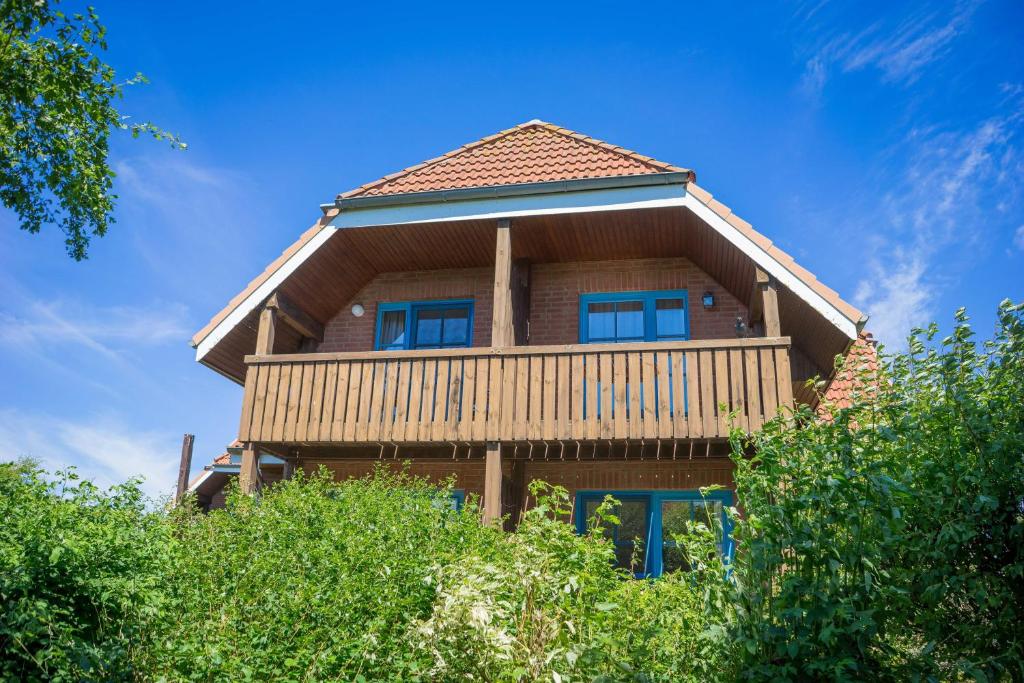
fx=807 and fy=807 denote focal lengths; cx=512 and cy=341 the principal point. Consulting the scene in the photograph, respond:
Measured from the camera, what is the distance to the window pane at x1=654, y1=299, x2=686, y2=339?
41.5ft

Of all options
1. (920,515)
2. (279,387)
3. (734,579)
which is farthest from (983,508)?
(279,387)

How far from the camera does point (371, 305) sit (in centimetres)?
1391

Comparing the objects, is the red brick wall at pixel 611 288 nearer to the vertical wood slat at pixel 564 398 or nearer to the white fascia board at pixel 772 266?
the white fascia board at pixel 772 266

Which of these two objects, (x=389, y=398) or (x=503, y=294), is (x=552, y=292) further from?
(x=389, y=398)

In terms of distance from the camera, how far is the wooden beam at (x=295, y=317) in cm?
1196

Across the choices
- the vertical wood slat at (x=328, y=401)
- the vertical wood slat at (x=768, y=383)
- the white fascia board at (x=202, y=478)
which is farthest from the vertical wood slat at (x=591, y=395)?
the white fascia board at (x=202, y=478)

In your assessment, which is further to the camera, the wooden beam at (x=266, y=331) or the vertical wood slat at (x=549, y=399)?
the wooden beam at (x=266, y=331)

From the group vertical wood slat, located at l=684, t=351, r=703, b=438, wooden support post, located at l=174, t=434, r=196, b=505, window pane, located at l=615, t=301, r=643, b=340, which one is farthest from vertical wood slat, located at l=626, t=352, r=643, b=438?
wooden support post, located at l=174, t=434, r=196, b=505

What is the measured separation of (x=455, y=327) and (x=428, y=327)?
48cm

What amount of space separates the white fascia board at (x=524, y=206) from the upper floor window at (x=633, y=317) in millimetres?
2219

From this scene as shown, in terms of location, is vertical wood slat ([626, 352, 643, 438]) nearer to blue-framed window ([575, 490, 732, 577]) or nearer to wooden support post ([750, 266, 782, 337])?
wooden support post ([750, 266, 782, 337])

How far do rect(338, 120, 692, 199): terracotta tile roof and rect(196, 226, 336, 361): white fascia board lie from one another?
0.79 metres

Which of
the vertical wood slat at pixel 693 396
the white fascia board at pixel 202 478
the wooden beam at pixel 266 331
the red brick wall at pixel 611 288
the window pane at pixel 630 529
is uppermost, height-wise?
the red brick wall at pixel 611 288

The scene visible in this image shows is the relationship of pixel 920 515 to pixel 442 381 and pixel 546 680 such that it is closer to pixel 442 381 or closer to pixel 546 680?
pixel 546 680
